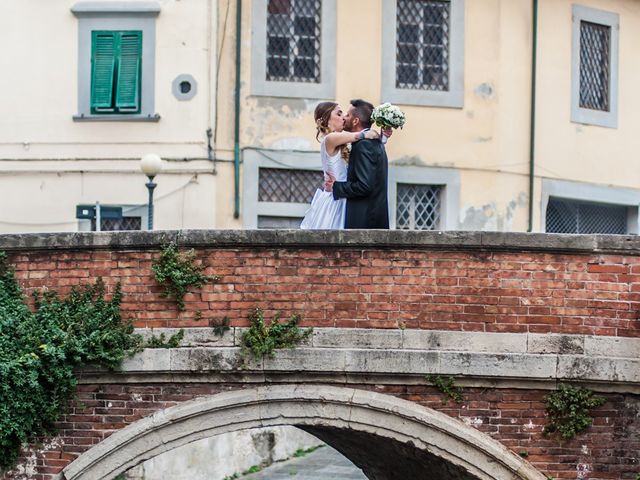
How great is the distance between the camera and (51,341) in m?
11.4

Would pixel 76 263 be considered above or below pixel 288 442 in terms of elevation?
above

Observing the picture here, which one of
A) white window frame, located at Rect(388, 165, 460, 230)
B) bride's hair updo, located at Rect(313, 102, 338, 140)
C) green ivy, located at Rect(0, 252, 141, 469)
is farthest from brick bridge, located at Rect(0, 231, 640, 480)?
white window frame, located at Rect(388, 165, 460, 230)

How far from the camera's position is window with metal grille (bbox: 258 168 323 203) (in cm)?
1902

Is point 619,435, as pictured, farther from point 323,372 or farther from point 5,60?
point 5,60

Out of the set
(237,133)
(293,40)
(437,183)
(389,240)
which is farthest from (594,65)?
(389,240)

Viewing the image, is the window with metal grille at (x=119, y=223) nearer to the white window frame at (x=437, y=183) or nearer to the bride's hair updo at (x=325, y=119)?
the white window frame at (x=437, y=183)

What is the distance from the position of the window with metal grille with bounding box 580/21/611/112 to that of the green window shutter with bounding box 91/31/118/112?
6.24 metres

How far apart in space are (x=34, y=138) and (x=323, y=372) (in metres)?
8.65

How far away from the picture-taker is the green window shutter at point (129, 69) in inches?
741

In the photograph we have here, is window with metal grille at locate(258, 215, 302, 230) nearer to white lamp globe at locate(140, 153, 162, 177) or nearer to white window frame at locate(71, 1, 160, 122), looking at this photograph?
white window frame at locate(71, 1, 160, 122)

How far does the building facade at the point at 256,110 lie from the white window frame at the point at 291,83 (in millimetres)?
17

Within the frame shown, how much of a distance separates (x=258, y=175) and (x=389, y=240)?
779cm

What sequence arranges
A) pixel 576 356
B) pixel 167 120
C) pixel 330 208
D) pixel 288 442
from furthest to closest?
pixel 288 442 < pixel 167 120 < pixel 330 208 < pixel 576 356

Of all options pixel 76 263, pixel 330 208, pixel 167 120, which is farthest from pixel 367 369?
pixel 167 120
